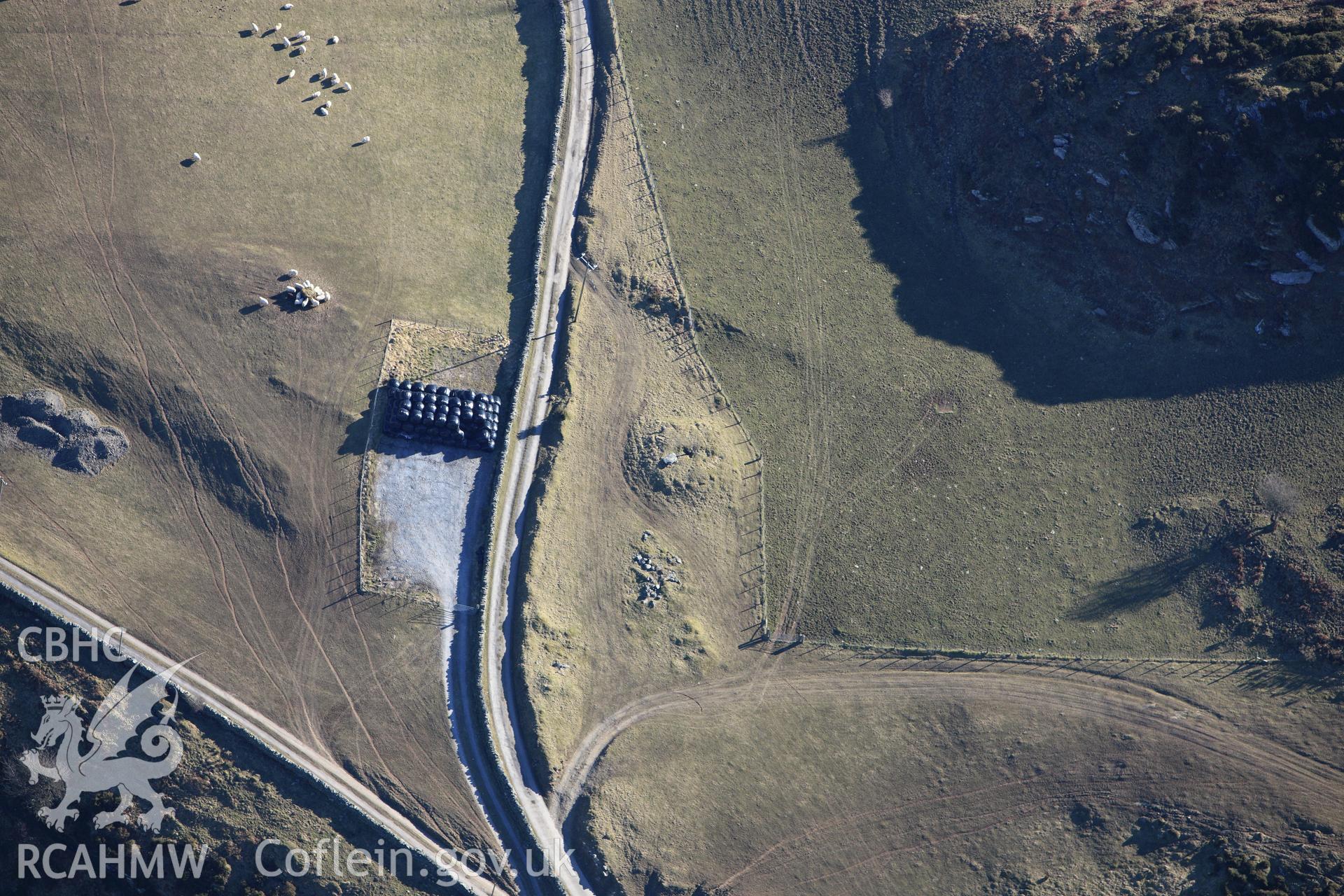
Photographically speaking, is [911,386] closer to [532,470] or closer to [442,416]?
[532,470]

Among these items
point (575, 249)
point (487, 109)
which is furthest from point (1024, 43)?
point (487, 109)

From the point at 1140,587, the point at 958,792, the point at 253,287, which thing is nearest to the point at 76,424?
the point at 253,287

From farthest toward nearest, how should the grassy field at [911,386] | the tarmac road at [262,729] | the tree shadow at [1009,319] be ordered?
the tree shadow at [1009,319] < the grassy field at [911,386] < the tarmac road at [262,729]

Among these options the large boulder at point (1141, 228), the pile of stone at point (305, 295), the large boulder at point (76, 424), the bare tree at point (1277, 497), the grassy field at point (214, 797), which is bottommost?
the grassy field at point (214, 797)

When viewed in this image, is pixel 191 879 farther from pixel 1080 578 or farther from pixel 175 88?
pixel 1080 578

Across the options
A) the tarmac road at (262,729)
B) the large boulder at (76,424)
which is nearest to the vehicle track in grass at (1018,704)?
the tarmac road at (262,729)

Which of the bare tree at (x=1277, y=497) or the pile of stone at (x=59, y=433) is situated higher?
the bare tree at (x=1277, y=497)

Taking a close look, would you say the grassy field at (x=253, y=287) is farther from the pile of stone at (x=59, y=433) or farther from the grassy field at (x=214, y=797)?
the grassy field at (x=214, y=797)
